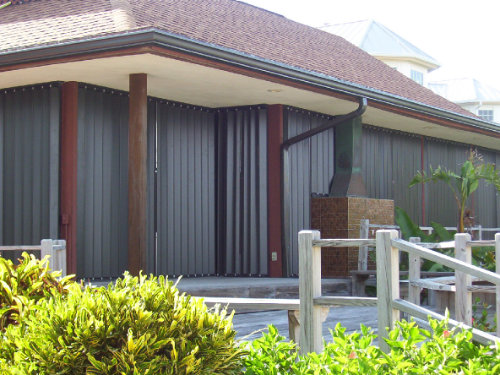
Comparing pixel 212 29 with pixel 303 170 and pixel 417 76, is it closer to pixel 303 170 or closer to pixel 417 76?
pixel 303 170

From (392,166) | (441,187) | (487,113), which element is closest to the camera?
(392,166)

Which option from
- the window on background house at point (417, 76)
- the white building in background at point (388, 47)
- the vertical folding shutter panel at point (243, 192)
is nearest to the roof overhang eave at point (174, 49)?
the vertical folding shutter panel at point (243, 192)

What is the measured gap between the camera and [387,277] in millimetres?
4633

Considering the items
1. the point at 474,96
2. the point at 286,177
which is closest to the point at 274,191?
the point at 286,177

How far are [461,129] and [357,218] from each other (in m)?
3.75

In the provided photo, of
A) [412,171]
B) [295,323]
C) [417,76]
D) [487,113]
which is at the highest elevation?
[417,76]

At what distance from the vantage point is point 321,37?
17547 millimetres

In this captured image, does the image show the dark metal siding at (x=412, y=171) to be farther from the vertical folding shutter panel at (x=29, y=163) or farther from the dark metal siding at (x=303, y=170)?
the vertical folding shutter panel at (x=29, y=163)

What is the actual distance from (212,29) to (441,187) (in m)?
8.07

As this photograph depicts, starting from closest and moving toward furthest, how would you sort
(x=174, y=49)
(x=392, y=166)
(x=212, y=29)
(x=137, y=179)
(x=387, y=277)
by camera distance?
(x=387, y=277) < (x=174, y=49) < (x=137, y=179) < (x=212, y=29) < (x=392, y=166)

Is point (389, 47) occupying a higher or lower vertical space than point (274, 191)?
higher

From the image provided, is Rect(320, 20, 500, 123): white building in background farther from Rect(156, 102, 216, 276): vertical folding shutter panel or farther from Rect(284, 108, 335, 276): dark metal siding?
Rect(156, 102, 216, 276): vertical folding shutter panel

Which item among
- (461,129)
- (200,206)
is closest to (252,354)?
(200,206)

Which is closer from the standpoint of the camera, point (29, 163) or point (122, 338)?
point (122, 338)
